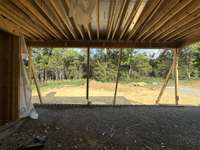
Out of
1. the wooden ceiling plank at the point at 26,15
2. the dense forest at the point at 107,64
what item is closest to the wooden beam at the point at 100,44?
the wooden ceiling plank at the point at 26,15

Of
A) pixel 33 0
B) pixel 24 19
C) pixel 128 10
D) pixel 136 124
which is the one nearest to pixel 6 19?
pixel 24 19

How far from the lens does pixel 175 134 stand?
3742 mm

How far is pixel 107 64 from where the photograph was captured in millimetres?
14516

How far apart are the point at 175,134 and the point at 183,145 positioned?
530mm

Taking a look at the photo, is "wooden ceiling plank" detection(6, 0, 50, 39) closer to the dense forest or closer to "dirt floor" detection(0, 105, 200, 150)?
"dirt floor" detection(0, 105, 200, 150)

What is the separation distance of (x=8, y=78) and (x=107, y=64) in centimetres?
1052

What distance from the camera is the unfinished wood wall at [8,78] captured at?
4.28m

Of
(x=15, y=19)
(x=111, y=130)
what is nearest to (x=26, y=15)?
(x=15, y=19)

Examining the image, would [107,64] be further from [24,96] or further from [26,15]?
[26,15]

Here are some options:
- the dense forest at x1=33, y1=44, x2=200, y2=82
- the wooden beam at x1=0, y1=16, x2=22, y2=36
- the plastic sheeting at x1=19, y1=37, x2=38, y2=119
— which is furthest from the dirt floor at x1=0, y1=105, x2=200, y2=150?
the dense forest at x1=33, y1=44, x2=200, y2=82

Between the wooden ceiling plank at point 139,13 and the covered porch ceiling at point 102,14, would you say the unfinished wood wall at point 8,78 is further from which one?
the wooden ceiling plank at point 139,13

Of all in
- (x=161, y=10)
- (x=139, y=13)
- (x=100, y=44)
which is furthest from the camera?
(x=100, y=44)

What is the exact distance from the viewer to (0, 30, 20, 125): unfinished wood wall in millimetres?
4277

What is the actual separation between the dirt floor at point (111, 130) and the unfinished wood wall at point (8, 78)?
0.42 metres
